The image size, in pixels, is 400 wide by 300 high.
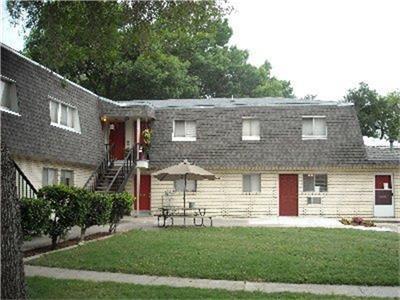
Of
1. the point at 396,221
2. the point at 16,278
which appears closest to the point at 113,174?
the point at 396,221

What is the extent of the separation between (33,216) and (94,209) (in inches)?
123

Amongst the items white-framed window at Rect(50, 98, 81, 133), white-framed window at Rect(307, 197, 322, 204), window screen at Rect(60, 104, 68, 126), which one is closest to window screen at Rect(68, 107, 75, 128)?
white-framed window at Rect(50, 98, 81, 133)

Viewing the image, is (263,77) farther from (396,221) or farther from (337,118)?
(396,221)

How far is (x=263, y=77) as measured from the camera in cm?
5128

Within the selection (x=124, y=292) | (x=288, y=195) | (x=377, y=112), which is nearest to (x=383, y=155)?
(x=288, y=195)

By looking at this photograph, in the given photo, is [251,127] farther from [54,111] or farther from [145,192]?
[54,111]

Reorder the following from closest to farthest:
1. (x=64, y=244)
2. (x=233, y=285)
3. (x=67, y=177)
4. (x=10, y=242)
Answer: (x=10, y=242)
(x=233, y=285)
(x=64, y=244)
(x=67, y=177)

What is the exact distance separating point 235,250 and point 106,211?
469cm

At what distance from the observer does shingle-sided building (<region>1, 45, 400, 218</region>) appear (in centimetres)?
2484

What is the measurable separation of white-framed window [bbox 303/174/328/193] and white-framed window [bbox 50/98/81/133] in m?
10.8

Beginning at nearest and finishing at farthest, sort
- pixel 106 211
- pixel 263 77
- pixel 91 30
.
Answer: pixel 91 30
pixel 106 211
pixel 263 77

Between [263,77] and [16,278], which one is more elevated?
[263,77]

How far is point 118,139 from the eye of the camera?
27047 millimetres

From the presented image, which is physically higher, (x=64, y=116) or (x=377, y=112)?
(x=377, y=112)
